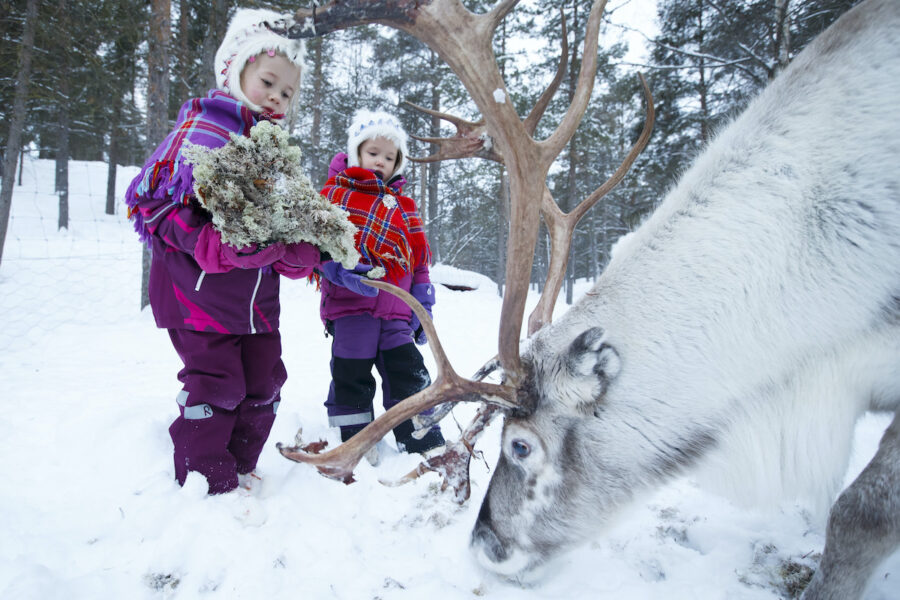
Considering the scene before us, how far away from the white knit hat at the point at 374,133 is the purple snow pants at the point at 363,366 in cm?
101

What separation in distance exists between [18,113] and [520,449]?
30.9 feet

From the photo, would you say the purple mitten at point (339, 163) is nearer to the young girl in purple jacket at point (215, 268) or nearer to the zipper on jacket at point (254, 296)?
the young girl in purple jacket at point (215, 268)

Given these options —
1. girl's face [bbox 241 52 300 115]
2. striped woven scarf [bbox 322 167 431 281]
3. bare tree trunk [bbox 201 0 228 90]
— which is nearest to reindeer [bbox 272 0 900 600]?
girl's face [bbox 241 52 300 115]

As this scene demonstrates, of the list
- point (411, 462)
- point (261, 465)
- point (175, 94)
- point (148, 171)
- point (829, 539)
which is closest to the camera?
point (829, 539)

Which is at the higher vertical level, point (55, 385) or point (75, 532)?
point (75, 532)

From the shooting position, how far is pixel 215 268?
171cm

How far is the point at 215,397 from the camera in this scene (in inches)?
75.2

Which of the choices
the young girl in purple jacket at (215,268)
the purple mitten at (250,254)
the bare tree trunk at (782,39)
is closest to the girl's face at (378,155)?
the young girl in purple jacket at (215,268)

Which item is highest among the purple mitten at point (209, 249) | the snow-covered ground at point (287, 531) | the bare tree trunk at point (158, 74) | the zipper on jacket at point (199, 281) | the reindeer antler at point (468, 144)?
the bare tree trunk at point (158, 74)

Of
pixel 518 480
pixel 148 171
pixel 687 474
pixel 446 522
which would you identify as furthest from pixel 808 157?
pixel 148 171

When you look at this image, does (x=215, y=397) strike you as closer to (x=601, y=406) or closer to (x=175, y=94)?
(x=601, y=406)

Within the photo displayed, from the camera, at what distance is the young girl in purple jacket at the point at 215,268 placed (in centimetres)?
176

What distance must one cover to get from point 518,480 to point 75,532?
1705 mm

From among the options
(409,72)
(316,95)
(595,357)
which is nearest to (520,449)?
(595,357)
